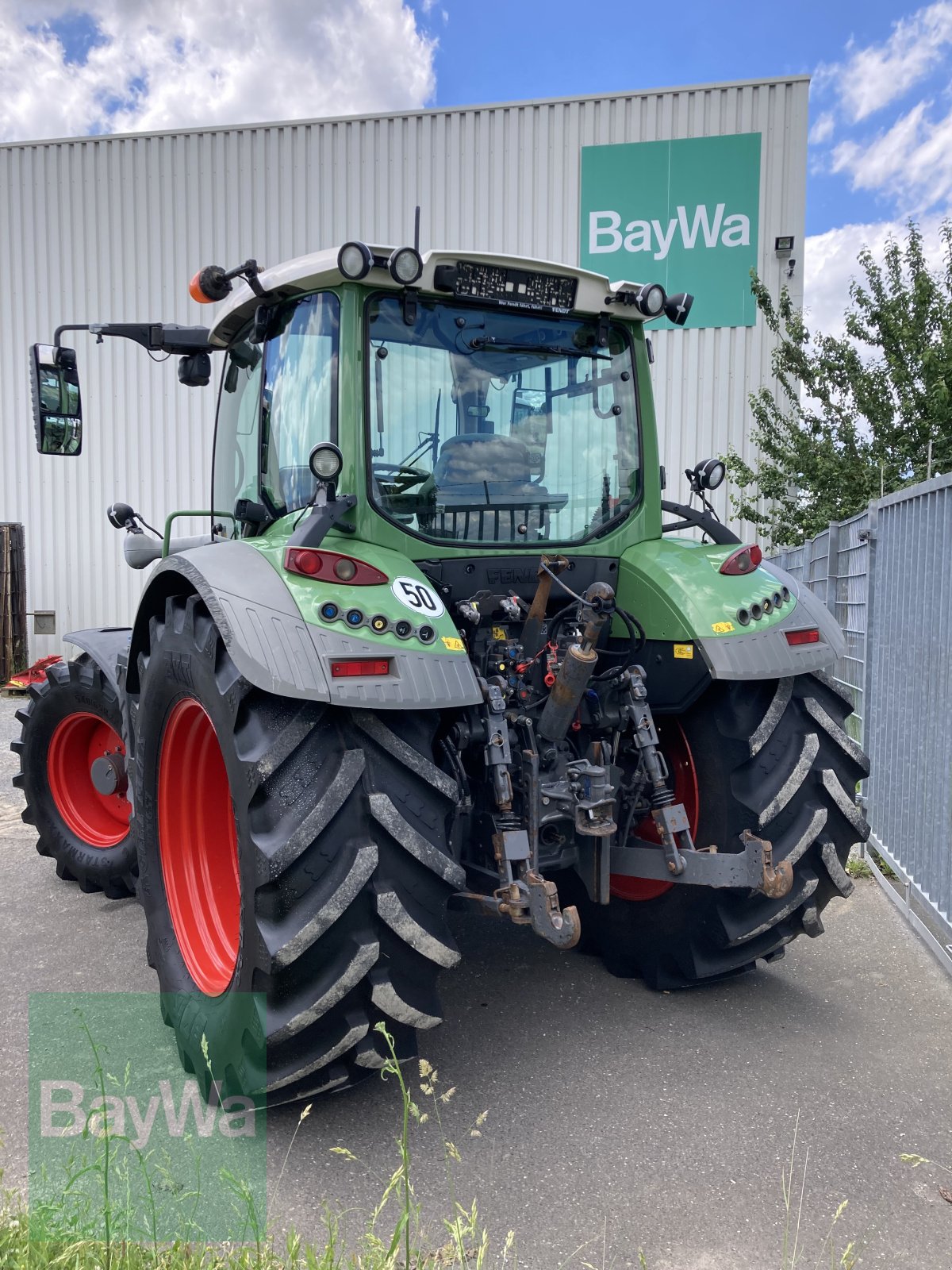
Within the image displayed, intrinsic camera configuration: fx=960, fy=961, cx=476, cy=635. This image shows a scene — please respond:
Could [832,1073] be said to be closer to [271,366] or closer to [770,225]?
[271,366]

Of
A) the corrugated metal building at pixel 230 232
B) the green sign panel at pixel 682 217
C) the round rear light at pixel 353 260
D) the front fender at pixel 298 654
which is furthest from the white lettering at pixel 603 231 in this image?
the front fender at pixel 298 654

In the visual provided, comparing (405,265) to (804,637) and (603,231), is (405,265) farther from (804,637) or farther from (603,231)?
(603,231)

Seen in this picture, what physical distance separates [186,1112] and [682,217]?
10408 mm

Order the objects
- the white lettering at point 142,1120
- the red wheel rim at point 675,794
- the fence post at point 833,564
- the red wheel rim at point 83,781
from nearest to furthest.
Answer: the white lettering at point 142,1120, the red wheel rim at point 675,794, the red wheel rim at point 83,781, the fence post at point 833,564

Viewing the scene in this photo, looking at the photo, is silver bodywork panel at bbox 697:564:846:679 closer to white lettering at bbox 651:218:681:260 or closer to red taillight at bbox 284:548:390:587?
red taillight at bbox 284:548:390:587

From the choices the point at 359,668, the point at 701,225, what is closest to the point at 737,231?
the point at 701,225

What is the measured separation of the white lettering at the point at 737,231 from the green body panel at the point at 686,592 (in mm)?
8513

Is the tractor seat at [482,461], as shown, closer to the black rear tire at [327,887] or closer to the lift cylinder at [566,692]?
the lift cylinder at [566,692]

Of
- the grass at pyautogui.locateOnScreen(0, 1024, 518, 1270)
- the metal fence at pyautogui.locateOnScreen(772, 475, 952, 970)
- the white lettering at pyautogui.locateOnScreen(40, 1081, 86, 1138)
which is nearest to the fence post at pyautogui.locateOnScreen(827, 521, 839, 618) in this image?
the metal fence at pyautogui.locateOnScreen(772, 475, 952, 970)

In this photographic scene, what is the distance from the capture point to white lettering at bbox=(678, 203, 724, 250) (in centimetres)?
1065

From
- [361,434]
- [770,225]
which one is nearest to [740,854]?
[361,434]

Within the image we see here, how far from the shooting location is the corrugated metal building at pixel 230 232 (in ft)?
35.6

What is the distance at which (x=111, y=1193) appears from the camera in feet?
7.47

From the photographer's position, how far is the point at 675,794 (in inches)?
133
